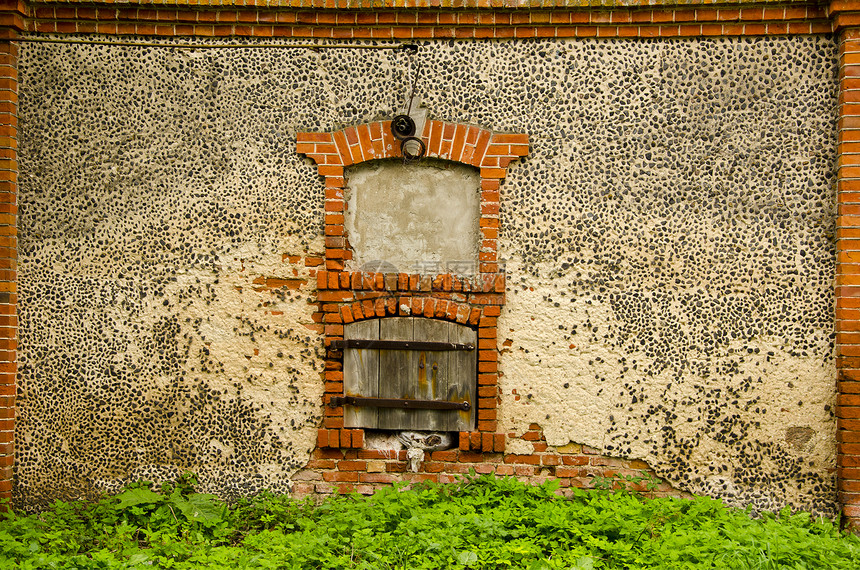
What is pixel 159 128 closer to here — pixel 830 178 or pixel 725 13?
pixel 725 13

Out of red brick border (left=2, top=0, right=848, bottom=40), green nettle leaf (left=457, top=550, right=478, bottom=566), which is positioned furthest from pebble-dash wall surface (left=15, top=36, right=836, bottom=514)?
green nettle leaf (left=457, top=550, right=478, bottom=566)

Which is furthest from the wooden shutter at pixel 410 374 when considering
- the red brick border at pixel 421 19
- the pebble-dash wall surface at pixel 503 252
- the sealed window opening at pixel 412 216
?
the red brick border at pixel 421 19

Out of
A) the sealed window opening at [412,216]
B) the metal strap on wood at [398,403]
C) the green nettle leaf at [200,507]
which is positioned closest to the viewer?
the green nettle leaf at [200,507]

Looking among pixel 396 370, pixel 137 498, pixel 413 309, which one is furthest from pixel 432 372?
pixel 137 498

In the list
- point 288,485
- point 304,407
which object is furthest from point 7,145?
point 288,485

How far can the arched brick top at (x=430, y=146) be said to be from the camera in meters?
4.65

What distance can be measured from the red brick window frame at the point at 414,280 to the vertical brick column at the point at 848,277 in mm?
2437

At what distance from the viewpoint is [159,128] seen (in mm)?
4758

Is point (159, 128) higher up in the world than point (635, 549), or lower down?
higher up

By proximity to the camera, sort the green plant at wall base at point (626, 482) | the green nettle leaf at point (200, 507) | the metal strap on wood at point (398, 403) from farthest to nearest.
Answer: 1. the metal strap on wood at point (398, 403)
2. the green plant at wall base at point (626, 482)
3. the green nettle leaf at point (200, 507)

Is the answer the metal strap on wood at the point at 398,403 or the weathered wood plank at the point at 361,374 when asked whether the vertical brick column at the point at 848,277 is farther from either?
the weathered wood plank at the point at 361,374

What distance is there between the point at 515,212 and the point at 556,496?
88.0 inches

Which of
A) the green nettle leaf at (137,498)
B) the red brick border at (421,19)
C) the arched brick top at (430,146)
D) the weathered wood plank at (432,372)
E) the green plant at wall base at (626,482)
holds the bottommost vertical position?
the green nettle leaf at (137,498)

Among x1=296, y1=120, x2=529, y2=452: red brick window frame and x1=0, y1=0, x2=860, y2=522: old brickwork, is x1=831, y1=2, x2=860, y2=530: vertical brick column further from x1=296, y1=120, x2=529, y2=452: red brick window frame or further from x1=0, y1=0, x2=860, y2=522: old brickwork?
x1=296, y1=120, x2=529, y2=452: red brick window frame
